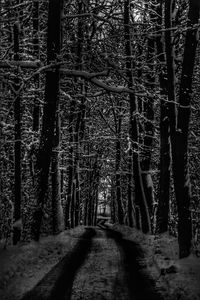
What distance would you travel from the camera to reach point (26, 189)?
20641 millimetres

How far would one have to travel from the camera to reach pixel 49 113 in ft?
49.9

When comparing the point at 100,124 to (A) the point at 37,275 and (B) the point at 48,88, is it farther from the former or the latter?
(A) the point at 37,275

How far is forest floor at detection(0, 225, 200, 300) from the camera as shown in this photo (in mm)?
9117

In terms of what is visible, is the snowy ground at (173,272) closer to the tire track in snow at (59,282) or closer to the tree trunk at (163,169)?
the tree trunk at (163,169)

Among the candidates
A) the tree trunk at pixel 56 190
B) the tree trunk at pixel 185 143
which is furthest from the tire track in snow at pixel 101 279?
the tree trunk at pixel 56 190

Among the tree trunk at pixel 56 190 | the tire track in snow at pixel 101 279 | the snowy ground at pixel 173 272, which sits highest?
the tree trunk at pixel 56 190

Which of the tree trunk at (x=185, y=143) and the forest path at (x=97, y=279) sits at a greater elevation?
the tree trunk at (x=185, y=143)

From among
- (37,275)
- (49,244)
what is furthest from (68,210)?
(37,275)

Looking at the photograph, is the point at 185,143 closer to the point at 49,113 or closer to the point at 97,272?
the point at 97,272

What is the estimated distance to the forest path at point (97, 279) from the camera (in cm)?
904

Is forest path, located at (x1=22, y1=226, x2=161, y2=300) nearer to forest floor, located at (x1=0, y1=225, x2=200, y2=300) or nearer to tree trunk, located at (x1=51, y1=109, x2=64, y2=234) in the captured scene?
forest floor, located at (x1=0, y1=225, x2=200, y2=300)

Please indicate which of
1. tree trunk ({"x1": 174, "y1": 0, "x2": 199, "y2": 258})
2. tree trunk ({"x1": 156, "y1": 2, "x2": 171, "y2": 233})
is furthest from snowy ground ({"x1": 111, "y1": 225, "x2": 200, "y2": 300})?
tree trunk ({"x1": 156, "y1": 2, "x2": 171, "y2": 233})

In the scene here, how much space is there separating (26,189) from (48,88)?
23.2 ft

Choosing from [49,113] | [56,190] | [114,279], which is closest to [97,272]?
[114,279]
